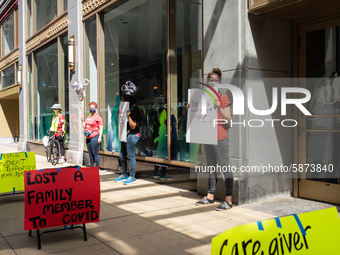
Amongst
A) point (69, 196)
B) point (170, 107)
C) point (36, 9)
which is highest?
point (36, 9)

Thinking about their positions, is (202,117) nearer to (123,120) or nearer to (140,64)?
(123,120)

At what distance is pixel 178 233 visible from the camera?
4.58 m

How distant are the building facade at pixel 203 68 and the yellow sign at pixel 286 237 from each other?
3712mm

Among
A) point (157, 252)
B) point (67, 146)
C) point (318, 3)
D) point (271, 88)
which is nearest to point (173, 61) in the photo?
point (271, 88)

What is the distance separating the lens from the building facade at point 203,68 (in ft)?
19.9

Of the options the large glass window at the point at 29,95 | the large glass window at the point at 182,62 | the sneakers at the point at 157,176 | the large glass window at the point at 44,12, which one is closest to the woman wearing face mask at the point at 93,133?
the sneakers at the point at 157,176

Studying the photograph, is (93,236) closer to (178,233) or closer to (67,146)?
(178,233)

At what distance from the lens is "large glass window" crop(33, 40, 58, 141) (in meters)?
15.0

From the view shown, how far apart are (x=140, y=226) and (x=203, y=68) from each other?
333cm

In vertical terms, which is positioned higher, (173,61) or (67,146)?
(173,61)

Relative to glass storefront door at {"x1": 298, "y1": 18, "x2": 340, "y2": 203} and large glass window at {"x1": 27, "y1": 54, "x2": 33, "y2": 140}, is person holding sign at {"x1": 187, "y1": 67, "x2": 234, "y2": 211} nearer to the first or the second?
glass storefront door at {"x1": 298, "y1": 18, "x2": 340, "y2": 203}

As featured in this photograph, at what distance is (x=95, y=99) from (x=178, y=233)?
7.66 meters

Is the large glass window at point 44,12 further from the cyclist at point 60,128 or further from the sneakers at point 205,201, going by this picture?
the sneakers at point 205,201

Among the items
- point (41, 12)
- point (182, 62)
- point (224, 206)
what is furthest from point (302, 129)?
point (41, 12)
